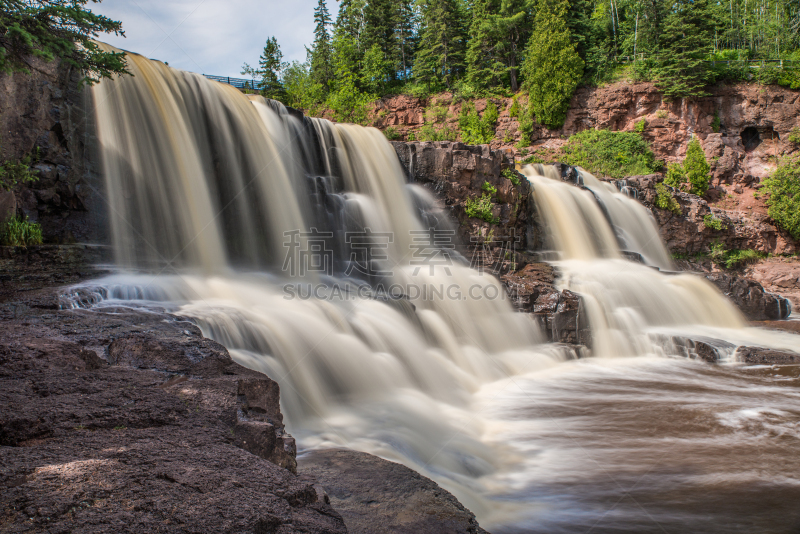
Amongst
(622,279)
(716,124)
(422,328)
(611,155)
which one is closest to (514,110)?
(611,155)

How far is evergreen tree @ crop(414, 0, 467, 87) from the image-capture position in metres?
32.5

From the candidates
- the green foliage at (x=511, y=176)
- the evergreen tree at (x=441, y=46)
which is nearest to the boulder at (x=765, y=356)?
the green foliage at (x=511, y=176)

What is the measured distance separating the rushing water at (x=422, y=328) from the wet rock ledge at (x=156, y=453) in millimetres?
1342

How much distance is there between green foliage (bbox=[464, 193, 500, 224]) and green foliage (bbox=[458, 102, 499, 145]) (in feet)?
50.9

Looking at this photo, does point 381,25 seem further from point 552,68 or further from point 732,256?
point 732,256

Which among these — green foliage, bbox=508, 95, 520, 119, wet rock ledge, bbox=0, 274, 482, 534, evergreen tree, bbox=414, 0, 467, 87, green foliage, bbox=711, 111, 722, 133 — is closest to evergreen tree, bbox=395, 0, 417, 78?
evergreen tree, bbox=414, 0, 467, 87

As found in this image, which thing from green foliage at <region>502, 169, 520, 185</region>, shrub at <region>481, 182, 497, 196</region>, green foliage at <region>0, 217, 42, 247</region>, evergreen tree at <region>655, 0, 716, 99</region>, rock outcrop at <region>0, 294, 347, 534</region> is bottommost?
rock outcrop at <region>0, 294, 347, 534</region>

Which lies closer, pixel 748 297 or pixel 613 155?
pixel 748 297

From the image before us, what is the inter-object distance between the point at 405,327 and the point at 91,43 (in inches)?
245

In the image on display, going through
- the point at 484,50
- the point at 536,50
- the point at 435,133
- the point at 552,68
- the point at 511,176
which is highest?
the point at 484,50

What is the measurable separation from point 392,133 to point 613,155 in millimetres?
12666

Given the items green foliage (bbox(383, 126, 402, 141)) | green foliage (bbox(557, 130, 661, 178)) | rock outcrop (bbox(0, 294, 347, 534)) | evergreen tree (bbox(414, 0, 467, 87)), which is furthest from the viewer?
evergreen tree (bbox(414, 0, 467, 87))

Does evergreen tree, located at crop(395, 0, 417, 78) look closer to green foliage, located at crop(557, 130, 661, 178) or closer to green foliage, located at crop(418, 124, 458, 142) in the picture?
green foliage, located at crop(418, 124, 458, 142)

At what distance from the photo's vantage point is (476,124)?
2845cm
